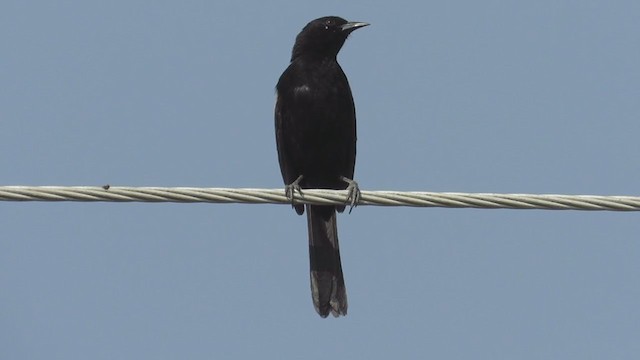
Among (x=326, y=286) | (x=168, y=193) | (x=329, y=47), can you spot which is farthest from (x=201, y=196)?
(x=329, y=47)

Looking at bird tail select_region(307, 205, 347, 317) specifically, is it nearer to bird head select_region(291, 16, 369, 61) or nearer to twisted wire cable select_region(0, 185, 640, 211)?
bird head select_region(291, 16, 369, 61)

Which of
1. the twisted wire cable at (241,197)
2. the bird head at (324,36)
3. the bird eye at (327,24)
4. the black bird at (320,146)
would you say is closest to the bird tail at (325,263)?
the black bird at (320,146)

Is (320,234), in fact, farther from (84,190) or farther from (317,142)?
(84,190)

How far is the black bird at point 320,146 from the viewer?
8.30m

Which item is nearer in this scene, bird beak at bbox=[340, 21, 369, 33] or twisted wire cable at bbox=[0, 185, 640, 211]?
twisted wire cable at bbox=[0, 185, 640, 211]

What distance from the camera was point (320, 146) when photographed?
8383 mm

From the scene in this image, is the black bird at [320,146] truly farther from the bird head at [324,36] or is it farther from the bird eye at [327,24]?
the bird eye at [327,24]

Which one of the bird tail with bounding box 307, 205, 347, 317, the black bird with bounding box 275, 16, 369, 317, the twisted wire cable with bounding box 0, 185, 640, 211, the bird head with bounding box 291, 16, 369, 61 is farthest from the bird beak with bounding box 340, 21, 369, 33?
the twisted wire cable with bounding box 0, 185, 640, 211

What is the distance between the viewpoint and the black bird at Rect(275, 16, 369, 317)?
8305 millimetres

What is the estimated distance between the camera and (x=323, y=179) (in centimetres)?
853

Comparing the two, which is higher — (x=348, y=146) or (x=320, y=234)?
(x=348, y=146)

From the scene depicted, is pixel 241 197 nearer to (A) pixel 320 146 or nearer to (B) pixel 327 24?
(A) pixel 320 146

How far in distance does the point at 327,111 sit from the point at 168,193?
2775mm

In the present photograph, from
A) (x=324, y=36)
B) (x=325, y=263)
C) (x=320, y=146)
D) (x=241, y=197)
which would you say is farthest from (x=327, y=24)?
(x=241, y=197)
